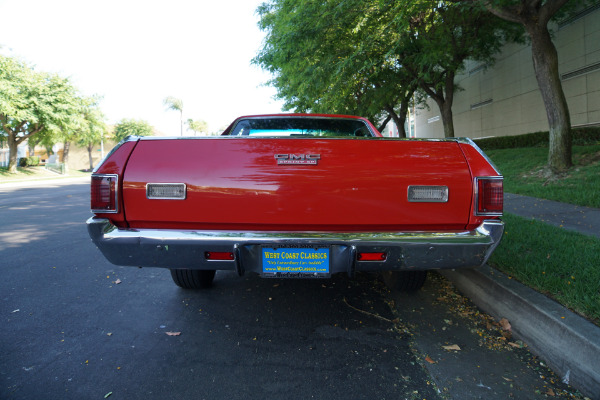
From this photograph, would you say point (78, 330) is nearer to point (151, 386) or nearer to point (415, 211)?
point (151, 386)

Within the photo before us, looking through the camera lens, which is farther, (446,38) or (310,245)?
(446,38)

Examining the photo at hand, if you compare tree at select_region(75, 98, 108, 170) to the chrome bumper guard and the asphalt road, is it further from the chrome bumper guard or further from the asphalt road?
the chrome bumper guard

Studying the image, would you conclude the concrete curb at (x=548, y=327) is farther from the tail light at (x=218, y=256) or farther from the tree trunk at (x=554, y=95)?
the tree trunk at (x=554, y=95)

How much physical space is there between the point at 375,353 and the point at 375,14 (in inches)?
362

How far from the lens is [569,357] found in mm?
2082

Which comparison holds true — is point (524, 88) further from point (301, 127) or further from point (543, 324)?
point (543, 324)

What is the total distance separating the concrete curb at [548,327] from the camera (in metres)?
1.97

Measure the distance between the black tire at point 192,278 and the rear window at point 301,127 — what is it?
1565mm

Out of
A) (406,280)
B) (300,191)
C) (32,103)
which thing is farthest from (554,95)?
(32,103)

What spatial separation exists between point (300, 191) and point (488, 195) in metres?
1.19

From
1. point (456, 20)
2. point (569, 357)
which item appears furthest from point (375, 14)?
point (569, 357)

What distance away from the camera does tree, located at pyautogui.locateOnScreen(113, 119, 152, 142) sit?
56656 millimetres

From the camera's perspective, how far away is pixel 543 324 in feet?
7.66

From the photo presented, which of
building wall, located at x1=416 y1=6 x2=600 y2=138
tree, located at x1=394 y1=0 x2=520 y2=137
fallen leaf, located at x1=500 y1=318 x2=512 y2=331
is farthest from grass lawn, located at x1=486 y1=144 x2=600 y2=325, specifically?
building wall, located at x1=416 y1=6 x2=600 y2=138
